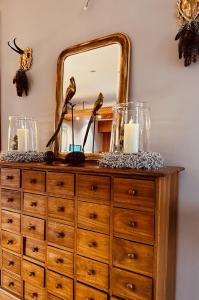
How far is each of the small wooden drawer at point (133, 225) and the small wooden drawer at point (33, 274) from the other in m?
0.71

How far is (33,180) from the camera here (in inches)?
68.9

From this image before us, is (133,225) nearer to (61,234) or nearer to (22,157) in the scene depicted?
(61,234)

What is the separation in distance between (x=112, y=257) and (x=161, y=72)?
A: 1.11m

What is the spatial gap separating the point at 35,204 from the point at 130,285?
772 mm

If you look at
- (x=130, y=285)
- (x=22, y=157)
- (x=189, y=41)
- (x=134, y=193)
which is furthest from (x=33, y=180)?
(x=189, y=41)

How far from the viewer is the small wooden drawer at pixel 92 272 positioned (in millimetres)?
1454

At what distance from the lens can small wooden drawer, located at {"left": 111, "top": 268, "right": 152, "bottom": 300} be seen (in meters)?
1.31

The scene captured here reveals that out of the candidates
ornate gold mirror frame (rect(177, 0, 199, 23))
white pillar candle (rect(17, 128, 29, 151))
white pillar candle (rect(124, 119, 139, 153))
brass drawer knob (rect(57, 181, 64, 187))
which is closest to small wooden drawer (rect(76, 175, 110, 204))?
brass drawer knob (rect(57, 181, 64, 187))

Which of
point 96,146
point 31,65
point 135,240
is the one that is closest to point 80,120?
point 96,146

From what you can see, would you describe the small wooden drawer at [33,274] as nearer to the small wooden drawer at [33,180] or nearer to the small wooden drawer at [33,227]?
the small wooden drawer at [33,227]

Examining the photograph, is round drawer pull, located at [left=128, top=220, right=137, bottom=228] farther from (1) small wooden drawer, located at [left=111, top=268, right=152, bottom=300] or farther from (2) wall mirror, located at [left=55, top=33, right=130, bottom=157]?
(2) wall mirror, located at [left=55, top=33, right=130, bottom=157]

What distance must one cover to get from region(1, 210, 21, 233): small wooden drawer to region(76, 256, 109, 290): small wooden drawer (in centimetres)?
55

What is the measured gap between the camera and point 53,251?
1.67 m

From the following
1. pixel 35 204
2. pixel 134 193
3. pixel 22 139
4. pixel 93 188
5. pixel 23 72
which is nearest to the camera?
pixel 134 193
